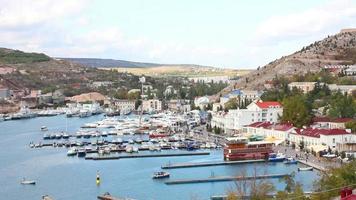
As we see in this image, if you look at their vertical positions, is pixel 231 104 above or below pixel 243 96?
below

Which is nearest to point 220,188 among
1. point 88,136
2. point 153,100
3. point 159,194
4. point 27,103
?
point 159,194

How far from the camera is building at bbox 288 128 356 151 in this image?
1111 inches

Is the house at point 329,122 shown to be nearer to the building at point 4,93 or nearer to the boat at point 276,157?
the boat at point 276,157

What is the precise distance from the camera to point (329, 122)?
32250mm

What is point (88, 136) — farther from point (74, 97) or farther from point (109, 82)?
point (109, 82)

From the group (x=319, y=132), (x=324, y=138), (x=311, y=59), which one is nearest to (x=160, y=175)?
(x=324, y=138)

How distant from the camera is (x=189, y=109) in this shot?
2219 inches

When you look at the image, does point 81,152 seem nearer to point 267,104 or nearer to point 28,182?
point 28,182

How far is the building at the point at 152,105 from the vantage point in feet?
206

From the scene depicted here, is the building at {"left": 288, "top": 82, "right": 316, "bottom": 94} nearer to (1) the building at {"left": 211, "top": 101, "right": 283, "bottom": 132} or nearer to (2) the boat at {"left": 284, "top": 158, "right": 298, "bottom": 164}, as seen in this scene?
(1) the building at {"left": 211, "top": 101, "right": 283, "bottom": 132}

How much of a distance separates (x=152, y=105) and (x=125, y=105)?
3495 millimetres

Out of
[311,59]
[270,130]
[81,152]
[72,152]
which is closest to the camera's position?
[81,152]

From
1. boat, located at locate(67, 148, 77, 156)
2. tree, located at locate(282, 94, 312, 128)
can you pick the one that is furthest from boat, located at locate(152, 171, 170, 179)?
tree, located at locate(282, 94, 312, 128)

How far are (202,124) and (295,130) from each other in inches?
570
